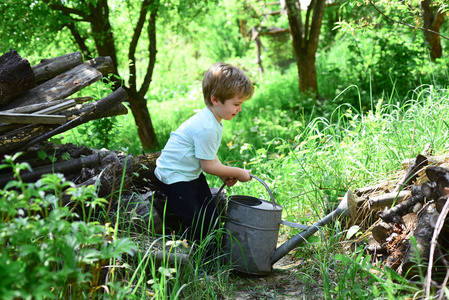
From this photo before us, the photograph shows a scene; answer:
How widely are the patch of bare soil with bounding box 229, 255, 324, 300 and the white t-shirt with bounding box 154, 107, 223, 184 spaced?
76cm

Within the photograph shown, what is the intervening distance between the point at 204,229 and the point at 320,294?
0.89 m

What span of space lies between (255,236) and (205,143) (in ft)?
2.16

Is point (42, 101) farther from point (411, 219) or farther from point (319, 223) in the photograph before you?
point (411, 219)

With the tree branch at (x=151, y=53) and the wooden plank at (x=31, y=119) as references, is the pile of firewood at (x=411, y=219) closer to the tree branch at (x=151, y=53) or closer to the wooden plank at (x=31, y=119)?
the wooden plank at (x=31, y=119)

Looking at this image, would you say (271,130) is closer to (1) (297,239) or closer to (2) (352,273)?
(1) (297,239)

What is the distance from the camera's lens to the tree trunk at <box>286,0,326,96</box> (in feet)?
23.8

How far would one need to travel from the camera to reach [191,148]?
2.86 m

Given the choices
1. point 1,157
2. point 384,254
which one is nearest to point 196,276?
point 384,254

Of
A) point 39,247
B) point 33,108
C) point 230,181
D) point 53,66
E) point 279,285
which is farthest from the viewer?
point 53,66

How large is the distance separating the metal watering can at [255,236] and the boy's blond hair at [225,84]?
Result: 55 cm

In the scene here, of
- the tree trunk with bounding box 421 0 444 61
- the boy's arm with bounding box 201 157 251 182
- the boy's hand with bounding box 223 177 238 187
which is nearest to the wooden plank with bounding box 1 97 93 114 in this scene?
the boy's arm with bounding box 201 157 251 182

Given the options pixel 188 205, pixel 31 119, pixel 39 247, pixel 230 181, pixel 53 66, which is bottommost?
pixel 188 205

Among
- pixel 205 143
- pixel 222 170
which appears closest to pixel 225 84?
pixel 205 143

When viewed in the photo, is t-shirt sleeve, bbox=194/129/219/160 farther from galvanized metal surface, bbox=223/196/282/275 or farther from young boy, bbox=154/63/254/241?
galvanized metal surface, bbox=223/196/282/275
